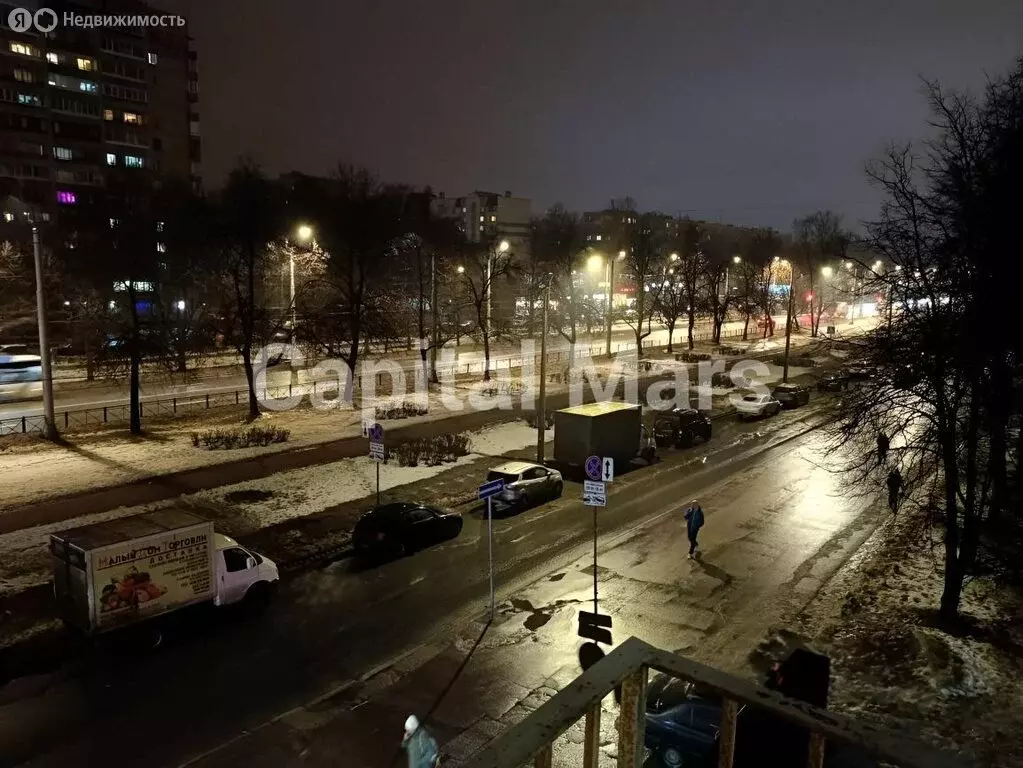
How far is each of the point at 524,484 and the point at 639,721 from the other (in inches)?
676

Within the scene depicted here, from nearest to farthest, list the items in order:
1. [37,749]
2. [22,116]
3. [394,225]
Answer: [37,749]
[394,225]
[22,116]

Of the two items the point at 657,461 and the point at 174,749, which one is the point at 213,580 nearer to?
the point at 174,749

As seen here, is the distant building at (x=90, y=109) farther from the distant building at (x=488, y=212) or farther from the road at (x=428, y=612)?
the road at (x=428, y=612)

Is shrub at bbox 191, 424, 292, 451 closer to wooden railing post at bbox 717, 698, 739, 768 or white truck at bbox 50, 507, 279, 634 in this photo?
white truck at bbox 50, 507, 279, 634

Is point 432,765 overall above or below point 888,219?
below

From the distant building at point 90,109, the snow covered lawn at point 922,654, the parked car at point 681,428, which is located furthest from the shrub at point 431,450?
the distant building at point 90,109

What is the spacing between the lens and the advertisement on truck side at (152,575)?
37.6ft

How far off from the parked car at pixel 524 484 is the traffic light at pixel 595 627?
7.84 metres

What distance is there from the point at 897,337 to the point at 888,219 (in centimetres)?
225

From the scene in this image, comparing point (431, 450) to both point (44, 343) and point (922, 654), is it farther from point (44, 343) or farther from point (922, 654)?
point (922, 654)

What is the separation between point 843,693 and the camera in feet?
36.0

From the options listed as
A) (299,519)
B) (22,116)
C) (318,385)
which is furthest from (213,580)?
(22,116)

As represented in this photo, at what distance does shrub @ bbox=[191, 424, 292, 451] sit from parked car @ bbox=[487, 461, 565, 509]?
980 cm

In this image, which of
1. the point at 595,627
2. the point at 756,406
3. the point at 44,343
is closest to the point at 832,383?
the point at 595,627
